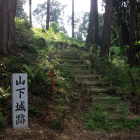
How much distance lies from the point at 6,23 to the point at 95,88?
15.4 ft

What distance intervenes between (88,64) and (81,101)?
12.1 feet

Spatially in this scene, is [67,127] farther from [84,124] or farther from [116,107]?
[116,107]

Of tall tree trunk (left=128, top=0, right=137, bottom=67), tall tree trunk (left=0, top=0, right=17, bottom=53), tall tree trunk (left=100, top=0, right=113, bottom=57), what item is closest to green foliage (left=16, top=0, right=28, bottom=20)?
tall tree trunk (left=128, top=0, right=137, bottom=67)

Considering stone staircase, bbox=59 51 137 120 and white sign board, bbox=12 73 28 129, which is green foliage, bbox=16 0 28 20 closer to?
stone staircase, bbox=59 51 137 120

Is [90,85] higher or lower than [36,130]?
higher

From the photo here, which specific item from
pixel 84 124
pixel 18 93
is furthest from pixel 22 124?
pixel 84 124

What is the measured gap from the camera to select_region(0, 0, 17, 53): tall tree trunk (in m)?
9.44

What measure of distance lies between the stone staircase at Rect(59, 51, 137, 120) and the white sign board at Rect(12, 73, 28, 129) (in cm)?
308

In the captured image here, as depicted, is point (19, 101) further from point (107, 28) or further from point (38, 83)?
point (107, 28)

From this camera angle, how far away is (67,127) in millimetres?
6641

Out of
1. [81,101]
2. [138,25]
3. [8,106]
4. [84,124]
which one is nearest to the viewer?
[8,106]

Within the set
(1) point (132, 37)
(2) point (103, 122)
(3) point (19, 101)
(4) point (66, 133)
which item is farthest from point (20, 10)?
(4) point (66, 133)

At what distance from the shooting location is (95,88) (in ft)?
32.4

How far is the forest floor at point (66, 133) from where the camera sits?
18.6 feet
